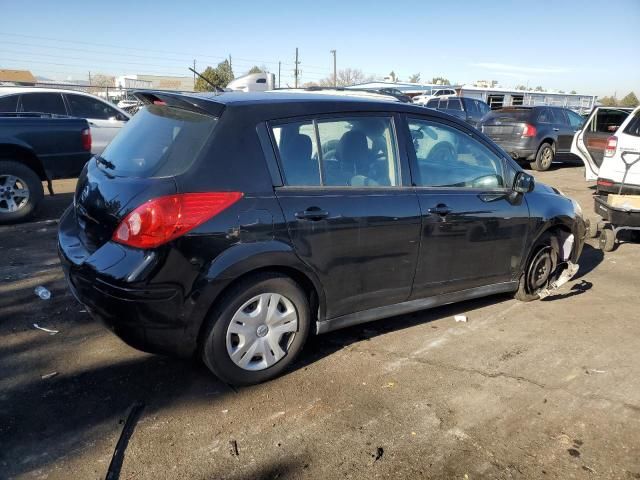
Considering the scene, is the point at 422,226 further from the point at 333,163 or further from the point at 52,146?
the point at 52,146

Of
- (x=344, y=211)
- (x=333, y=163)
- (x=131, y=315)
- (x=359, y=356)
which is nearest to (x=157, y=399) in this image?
(x=131, y=315)

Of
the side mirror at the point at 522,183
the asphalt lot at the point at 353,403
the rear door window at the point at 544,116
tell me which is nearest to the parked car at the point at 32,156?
the asphalt lot at the point at 353,403

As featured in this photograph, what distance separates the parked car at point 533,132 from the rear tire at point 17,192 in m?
10.7

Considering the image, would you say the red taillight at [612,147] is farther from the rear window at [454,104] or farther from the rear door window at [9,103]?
the rear window at [454,104]

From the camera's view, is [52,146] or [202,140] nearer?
[202,140]

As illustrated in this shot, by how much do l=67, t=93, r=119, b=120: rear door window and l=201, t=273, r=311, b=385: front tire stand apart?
26.1 feet

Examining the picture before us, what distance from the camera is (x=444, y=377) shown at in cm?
338

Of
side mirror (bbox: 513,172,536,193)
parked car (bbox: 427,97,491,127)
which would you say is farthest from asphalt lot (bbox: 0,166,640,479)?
parked car (bbox: 427,97,491,127)

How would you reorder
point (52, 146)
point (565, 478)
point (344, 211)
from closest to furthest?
point (565, 478), point (344, 211), point (52, 146)

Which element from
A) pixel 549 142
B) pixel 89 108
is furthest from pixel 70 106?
pixel 549 142

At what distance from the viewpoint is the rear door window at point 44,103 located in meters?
8.86

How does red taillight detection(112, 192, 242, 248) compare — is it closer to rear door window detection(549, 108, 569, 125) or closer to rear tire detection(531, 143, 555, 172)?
rear tire detection(531, 143, 555, 172)

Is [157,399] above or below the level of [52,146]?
below

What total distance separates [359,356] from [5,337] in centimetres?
248
